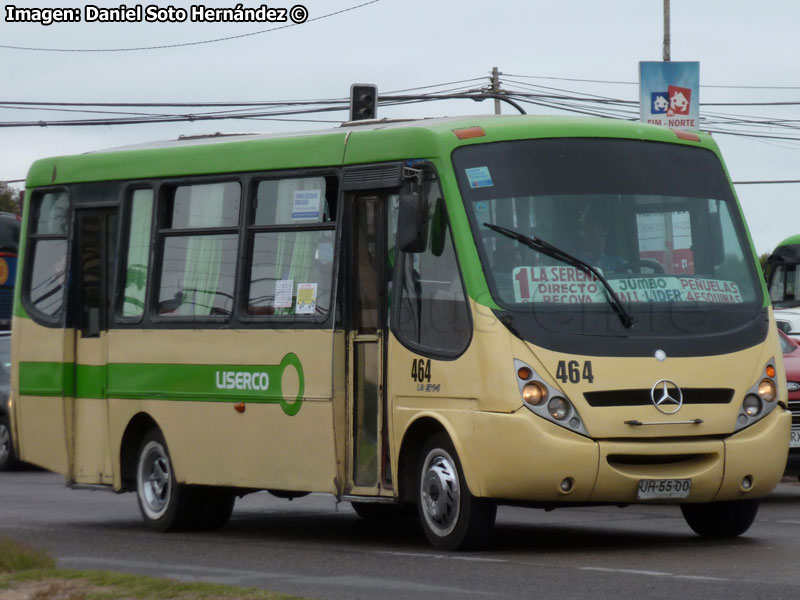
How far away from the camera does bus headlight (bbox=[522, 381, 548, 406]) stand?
10.6 metres

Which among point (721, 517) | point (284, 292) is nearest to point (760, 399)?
point (721, 517)

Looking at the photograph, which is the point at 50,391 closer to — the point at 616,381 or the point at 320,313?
the point at 320,313

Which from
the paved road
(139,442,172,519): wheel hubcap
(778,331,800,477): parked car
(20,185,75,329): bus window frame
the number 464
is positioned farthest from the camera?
(778,331,800,477): parked car

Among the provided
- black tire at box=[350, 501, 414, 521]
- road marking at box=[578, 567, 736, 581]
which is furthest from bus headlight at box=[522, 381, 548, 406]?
black tire at box=[350, 501, 414, 521]

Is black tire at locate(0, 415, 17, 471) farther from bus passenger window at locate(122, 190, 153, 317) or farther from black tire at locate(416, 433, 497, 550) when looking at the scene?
black tire at locate(416, 433, 497, 550)

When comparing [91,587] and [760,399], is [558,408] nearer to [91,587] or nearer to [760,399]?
[760,399]

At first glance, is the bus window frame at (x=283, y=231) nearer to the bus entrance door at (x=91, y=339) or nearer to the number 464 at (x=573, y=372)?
the bus entrance door at (x=91, y=339)

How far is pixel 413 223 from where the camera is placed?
1123 cm

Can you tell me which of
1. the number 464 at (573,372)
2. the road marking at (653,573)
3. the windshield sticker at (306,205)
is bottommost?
the road marking at (653,573)

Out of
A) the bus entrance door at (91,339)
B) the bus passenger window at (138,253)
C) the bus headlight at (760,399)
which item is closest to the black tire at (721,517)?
the bus headlight at (760,399)

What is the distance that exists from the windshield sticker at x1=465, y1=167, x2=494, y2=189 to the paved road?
2.32 metres

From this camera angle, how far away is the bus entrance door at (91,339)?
47.2ft

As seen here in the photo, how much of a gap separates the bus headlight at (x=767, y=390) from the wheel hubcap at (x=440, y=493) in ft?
6.58

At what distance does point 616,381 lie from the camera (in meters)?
10.7
